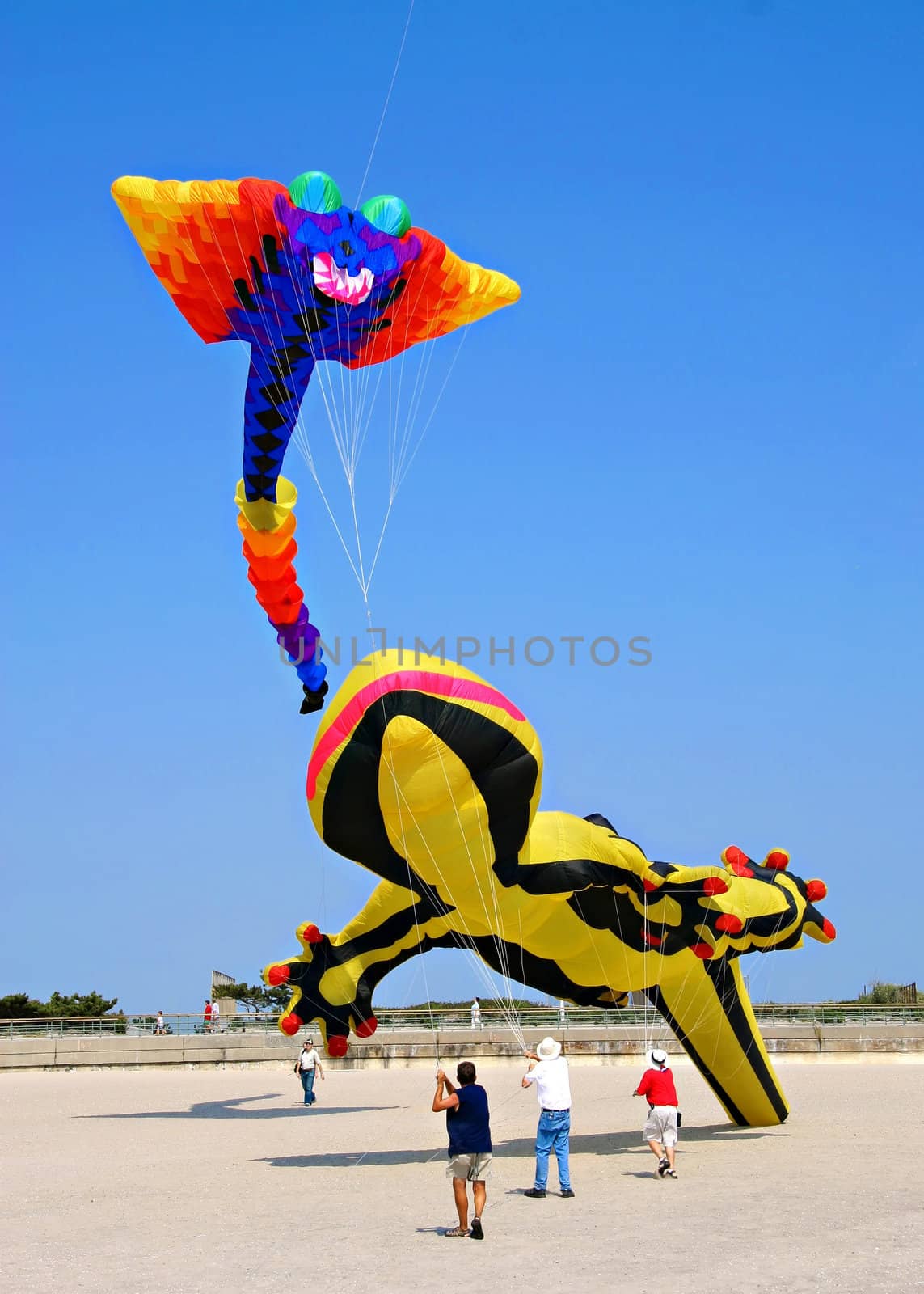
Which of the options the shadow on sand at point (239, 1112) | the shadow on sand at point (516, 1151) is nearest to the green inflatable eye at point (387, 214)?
the shadow on sand at point (516, 1151)

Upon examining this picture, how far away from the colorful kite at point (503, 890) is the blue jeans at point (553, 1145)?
2.37 metres

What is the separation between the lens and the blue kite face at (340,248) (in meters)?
12.9

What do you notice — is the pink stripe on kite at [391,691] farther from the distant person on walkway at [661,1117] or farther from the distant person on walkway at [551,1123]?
the distant person on walkway at [661,1117]

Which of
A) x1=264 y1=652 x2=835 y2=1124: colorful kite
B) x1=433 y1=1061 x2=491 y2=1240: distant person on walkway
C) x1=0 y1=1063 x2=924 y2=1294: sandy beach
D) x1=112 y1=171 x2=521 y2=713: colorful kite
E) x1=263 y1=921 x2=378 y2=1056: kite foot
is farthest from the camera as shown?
x1=263 y1=921 x2=378 y2=1056: kite foot

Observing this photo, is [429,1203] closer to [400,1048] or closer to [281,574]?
[281,574]

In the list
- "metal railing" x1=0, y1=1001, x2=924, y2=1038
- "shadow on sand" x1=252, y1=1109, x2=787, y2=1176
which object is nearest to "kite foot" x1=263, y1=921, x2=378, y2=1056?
"shadow on sand" x1=252, y1=1109, x2=787, y2=1176

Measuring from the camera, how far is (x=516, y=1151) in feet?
45.8

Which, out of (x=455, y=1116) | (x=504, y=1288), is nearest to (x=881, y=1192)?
(x=455, y=1116)

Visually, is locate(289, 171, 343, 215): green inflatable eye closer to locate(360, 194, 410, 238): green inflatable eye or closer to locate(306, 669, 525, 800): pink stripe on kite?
locate(360, 194, 410, 238): green inflatable eye

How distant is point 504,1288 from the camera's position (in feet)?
24.3

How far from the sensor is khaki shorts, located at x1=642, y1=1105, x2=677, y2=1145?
11810 millimetres

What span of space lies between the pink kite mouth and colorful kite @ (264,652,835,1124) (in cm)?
373

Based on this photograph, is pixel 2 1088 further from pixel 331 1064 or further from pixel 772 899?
pixel 772 899

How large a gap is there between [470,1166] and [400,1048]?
19378mm
